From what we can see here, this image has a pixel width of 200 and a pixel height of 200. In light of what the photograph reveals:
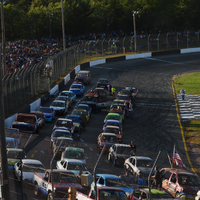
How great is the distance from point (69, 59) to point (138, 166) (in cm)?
3972

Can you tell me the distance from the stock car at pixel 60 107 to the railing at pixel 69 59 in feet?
8.52

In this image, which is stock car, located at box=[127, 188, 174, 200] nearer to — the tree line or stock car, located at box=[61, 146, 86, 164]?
stock car, located at box=[61, 146, 86, 164]

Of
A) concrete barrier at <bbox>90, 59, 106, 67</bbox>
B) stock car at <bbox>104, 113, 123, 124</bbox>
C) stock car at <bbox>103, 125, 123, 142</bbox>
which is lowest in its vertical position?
stock car at <bbox>103, 125, 123, 142</bbox>

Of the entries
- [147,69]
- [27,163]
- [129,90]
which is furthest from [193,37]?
[27,163]

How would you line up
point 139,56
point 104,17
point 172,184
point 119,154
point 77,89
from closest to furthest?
point 172,184, point 119,154, point 77,89, point 139,56, point 104,17

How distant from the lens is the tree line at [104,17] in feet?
273

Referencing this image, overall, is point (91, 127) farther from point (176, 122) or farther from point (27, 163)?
point (27, 163)

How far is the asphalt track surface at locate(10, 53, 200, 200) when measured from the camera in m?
17.9

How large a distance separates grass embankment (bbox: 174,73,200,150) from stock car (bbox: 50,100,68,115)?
9.94 metres

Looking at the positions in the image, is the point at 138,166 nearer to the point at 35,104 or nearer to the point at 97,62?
the point at 35,104

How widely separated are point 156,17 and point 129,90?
57830 millimetres

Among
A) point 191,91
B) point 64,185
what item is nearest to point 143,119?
point 191,91

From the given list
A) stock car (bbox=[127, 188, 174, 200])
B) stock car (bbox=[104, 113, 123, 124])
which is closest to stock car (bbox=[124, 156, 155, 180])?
stock car (bbox=[127, 188, 174, 200])

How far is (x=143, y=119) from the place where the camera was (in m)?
34.1
